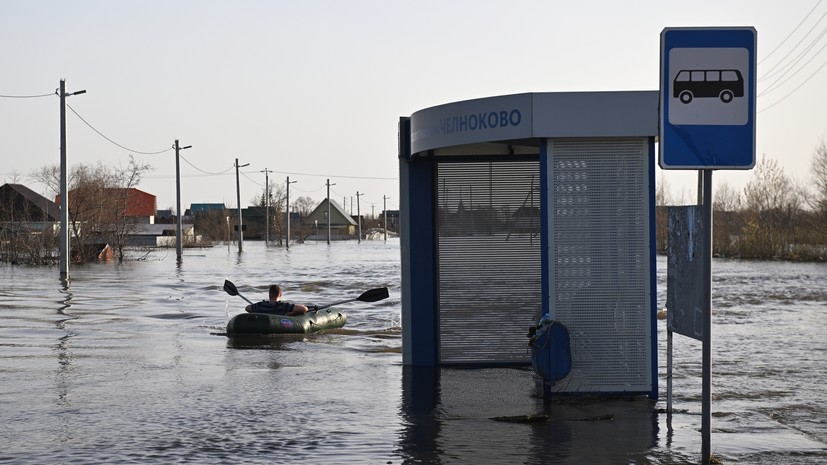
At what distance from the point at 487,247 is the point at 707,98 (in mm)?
6618

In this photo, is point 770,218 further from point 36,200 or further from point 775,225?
point 36,200

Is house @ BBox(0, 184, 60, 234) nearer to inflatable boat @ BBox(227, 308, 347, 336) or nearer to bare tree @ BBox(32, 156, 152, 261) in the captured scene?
bare tree @ BBox(32, 156, 152, 261)

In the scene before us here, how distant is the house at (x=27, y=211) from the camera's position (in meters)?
58.8

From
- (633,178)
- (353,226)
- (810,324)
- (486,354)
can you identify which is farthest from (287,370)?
(353,226)

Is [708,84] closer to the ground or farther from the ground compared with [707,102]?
farther from the ground

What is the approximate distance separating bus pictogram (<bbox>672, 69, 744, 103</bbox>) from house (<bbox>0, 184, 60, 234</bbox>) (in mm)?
53772

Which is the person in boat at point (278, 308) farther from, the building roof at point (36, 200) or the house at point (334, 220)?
the house at point (334, 220)

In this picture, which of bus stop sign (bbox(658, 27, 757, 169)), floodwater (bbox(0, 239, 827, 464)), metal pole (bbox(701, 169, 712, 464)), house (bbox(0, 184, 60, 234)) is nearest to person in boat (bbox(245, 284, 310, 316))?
floodwater (bbox(0, 239, 827, 464))

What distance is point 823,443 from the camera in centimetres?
973

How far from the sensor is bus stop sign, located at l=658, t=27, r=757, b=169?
791cm

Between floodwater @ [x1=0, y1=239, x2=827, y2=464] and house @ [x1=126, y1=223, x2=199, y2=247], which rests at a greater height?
house @ [x1=126, y1=223, x2=199, y2=247]

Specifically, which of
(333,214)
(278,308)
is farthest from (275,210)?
(278,308)

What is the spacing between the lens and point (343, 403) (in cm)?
1177

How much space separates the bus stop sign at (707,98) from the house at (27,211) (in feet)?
176
